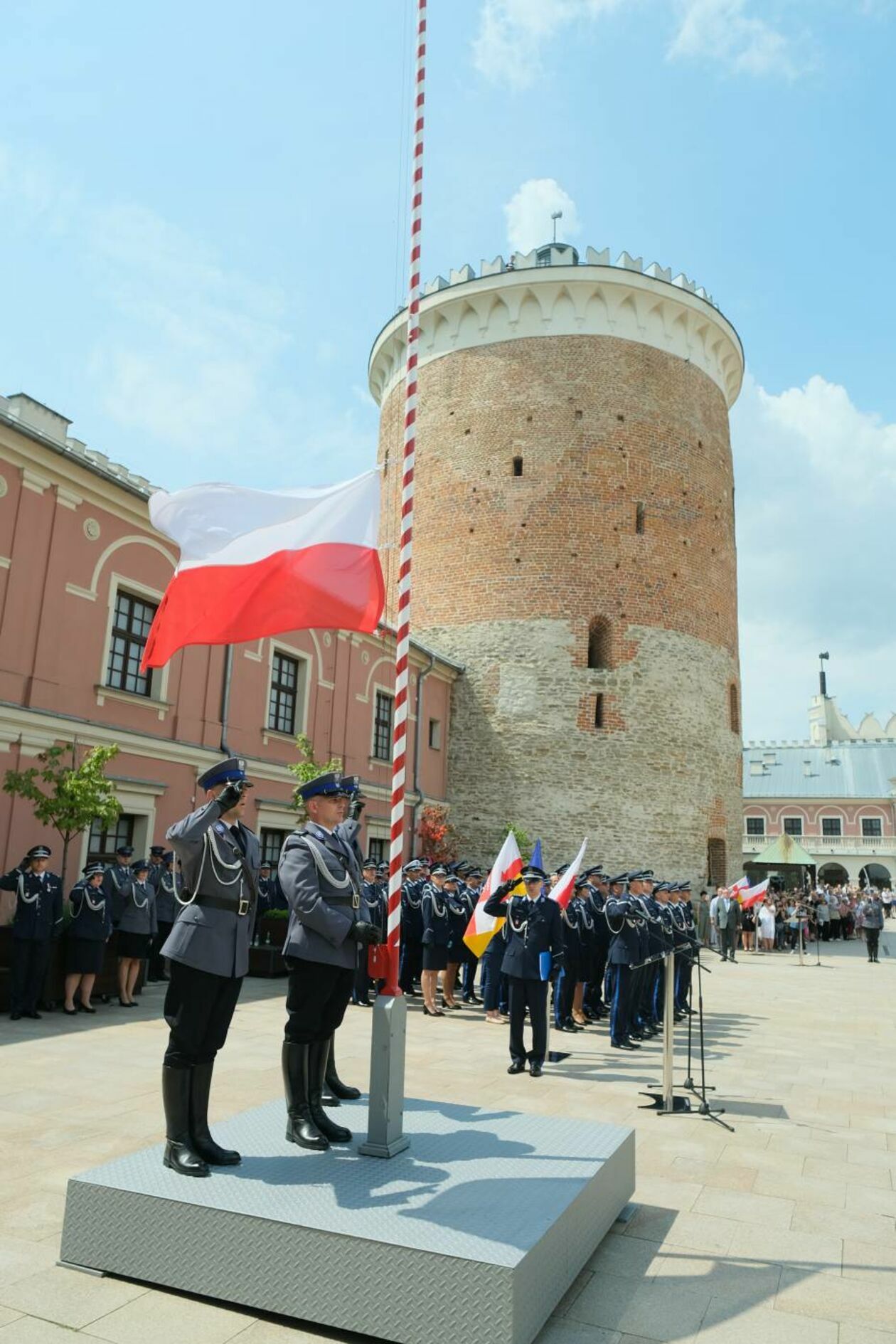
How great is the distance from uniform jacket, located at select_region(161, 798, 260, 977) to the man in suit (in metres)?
20.6

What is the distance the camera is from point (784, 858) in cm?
2756

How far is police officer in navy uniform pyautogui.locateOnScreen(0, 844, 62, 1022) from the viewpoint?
34.1ft

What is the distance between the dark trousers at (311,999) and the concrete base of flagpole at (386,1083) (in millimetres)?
267

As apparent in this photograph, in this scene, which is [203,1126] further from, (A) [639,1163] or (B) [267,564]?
(B) [267,564]

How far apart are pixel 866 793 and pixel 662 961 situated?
200 ft

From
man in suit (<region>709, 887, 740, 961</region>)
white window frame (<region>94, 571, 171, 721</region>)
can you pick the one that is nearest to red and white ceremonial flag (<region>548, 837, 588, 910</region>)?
white window frame (<region>94, 571, 171, 721</region>)

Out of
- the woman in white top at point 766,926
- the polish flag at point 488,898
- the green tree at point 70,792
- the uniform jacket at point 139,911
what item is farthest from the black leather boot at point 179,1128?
the woman in white top at point 766,926

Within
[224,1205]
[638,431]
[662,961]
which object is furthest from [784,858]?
[224,1205]

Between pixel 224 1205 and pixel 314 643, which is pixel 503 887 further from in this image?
pixel 314 643

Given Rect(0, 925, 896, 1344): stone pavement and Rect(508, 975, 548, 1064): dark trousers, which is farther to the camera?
Rect(508, 975, 548, 1064): dark trousers

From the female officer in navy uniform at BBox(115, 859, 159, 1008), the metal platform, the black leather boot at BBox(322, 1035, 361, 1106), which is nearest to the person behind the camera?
the metal platform

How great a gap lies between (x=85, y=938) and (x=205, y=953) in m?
Answer: 7.18

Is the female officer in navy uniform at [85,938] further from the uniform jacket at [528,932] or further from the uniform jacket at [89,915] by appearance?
the uniform jacket at [528,932]

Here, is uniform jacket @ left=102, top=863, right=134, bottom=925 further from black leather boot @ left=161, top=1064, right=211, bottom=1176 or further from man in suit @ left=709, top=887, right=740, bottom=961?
man in suit @ left=709, top=887, right=740, bottom=961
